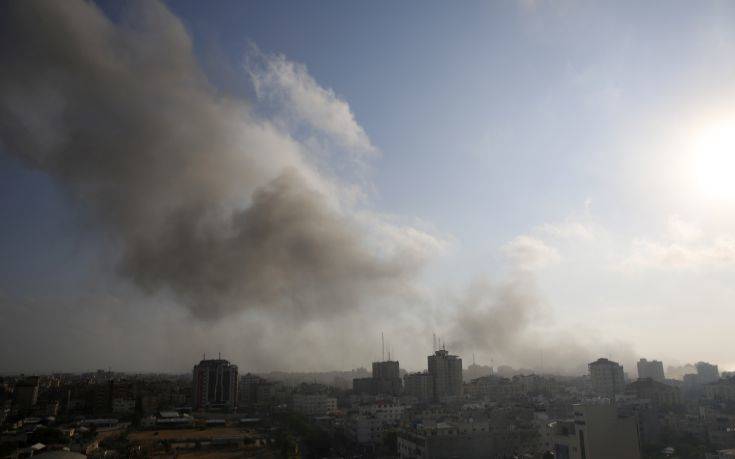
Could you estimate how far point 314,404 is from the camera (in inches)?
1946

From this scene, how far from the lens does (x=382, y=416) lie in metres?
34.4

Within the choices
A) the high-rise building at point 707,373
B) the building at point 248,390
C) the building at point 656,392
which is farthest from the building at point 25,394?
the high-rise building at point 707,373

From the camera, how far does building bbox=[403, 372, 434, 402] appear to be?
5841cm

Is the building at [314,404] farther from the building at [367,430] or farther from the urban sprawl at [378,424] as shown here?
the building at [367,430]

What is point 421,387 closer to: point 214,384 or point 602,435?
point 214,384

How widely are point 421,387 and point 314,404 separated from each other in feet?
49.4

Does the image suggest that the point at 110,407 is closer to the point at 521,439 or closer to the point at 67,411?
the point at 67,411

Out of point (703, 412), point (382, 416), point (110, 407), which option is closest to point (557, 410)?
point (703, 412)

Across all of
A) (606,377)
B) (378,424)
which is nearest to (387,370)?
(606,377)

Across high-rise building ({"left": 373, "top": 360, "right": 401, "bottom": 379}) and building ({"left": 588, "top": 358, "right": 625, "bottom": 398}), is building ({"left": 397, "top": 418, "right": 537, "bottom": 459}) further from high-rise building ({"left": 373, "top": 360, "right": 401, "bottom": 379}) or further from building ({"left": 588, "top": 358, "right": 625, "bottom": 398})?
high-rise building ({"left": 373, "top": 360, "right": 401, "bottom": 379})

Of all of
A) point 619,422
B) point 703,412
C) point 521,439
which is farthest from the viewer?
point 703,412

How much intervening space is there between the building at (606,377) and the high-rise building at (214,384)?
123 feet

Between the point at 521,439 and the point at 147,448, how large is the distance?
1967 centimetres

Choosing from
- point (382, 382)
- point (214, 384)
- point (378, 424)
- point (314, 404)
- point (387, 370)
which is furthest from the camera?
point (387, 370)
